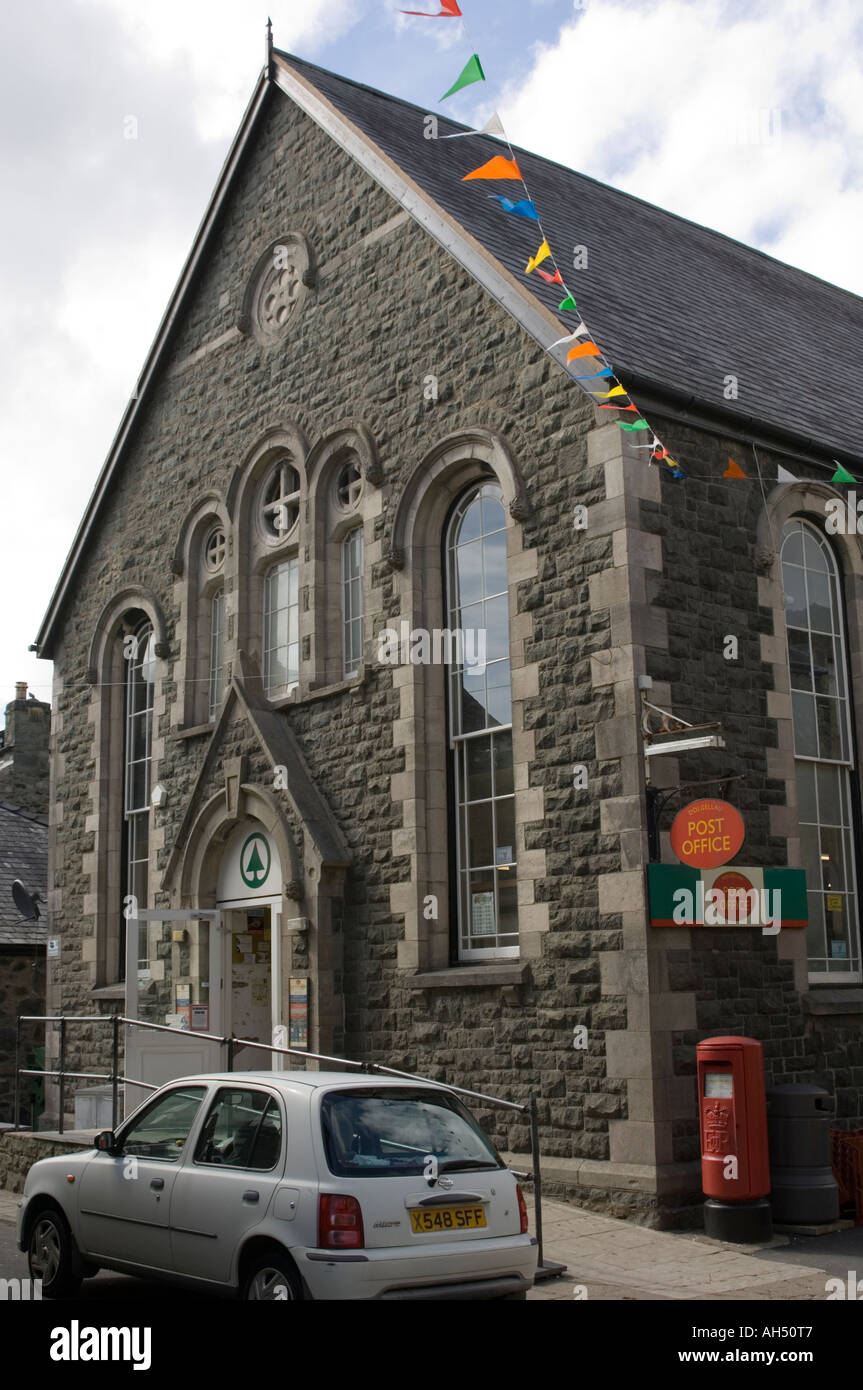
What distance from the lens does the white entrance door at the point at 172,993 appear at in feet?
48.0

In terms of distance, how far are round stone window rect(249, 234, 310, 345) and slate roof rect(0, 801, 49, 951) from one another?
10231 mm

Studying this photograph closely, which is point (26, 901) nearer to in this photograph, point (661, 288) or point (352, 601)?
point (352, 601)

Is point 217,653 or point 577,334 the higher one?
point 577,334

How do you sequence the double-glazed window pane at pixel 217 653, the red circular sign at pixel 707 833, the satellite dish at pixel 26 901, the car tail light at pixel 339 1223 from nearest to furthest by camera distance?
1. the car tail light at pixel 339 1223
2. the red circular sign at pixel 707 833
3. the double-glazed window pane at pixel 217 653
4. the satellite dish at pixel 26 901

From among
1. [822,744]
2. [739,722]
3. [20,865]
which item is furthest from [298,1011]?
[20,865]

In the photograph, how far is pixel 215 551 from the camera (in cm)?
1742

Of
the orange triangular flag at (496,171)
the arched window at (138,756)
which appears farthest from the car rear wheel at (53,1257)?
the arched window at (138,756)

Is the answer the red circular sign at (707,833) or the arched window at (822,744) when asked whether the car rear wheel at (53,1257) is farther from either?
the arched window at (822,744)

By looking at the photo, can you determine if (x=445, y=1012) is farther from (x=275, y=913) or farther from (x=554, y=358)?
(x=554, y=358)

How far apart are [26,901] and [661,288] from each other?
1400cm

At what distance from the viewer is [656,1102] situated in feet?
34.0

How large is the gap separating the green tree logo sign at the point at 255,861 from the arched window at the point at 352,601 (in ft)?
6.83

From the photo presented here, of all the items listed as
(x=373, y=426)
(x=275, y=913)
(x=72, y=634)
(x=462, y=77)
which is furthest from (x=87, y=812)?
(x=462, y=77)

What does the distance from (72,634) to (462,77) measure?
35.0 ft
